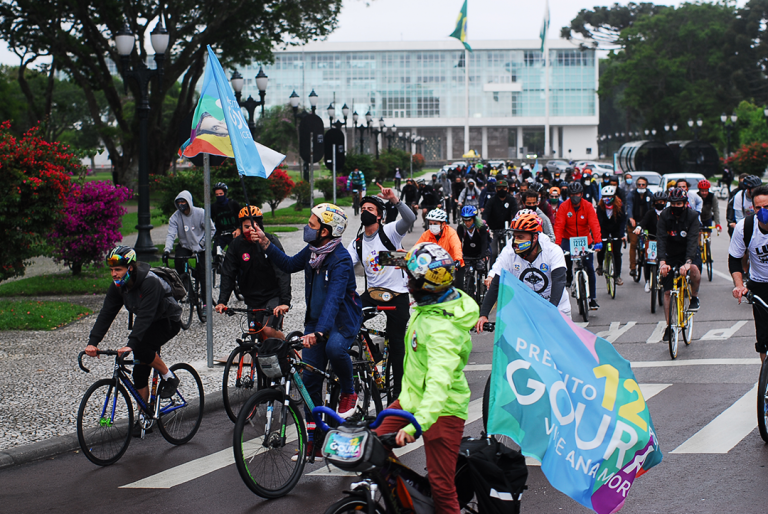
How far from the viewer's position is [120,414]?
7367mm

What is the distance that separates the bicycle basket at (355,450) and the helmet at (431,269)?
2.74 feet

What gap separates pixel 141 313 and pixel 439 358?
335cm

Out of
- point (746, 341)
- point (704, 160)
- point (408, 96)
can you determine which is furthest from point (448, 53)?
point (746, 341)

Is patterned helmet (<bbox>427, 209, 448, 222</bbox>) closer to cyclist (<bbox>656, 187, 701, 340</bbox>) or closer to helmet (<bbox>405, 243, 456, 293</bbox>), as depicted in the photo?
cyclist (<bbox>656, 187, 701, 340</bbox>)

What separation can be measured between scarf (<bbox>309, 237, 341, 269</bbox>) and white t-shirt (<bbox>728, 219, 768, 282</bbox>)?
3.64 m

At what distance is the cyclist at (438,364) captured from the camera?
4102 millimetres

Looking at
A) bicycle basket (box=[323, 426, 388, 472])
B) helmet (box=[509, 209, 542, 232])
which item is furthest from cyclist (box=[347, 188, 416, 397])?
bicycle basket (box=[323, 426, 388, 472])

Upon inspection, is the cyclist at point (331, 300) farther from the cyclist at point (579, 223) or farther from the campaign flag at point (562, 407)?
the cyclist at point (579, 223)

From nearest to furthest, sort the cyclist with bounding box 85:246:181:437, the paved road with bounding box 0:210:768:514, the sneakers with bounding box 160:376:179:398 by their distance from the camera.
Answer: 1. the paved road with bounding box 0:210:768:514
2. the cyclist with bounding box 85:246:181:437
3. the sneakers with bounding box 160:376:179:398

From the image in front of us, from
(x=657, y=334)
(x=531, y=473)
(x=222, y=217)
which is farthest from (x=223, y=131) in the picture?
(x=657, y=334)

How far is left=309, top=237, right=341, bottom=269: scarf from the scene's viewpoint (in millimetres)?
6203

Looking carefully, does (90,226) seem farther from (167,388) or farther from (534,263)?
(534,263)

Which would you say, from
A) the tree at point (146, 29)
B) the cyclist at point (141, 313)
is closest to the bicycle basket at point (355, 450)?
the cyclist at point (141, 313)

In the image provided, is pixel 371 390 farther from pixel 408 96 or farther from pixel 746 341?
pixel 408 96
